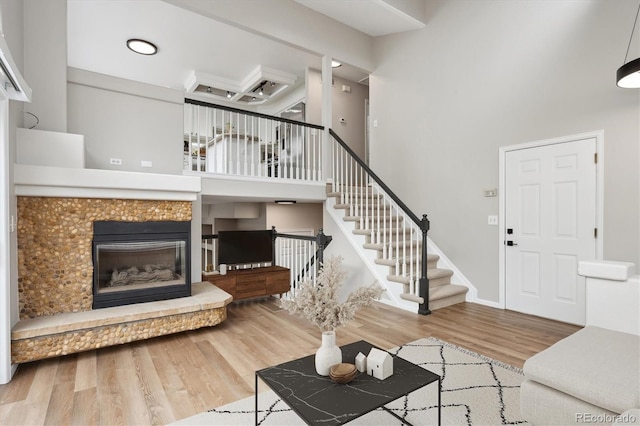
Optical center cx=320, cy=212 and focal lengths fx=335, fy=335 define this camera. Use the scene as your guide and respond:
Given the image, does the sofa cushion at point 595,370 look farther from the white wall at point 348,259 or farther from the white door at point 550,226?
the white wall at point 348,259

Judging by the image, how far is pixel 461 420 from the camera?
6.44ft

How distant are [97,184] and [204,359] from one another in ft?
5.99

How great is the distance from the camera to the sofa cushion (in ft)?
4.86

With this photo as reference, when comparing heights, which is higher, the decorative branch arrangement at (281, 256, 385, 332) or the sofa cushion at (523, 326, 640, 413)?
the decorative branch arrangement at (281, 256, 385, 332)

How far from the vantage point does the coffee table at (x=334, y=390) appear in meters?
1.38

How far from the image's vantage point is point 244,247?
16.3 feet

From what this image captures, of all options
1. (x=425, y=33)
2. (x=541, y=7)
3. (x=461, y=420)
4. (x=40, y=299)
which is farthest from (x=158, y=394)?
(x=425, y=33)

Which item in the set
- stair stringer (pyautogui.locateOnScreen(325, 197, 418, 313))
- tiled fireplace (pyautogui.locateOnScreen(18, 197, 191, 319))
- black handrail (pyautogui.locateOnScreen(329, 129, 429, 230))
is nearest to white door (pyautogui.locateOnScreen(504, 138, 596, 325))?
black handrail (pyautogui.locateOnScreen(329, 129, 429, 230))

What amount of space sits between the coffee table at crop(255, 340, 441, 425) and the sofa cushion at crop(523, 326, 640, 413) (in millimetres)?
603

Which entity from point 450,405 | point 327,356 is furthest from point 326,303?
point 450,405

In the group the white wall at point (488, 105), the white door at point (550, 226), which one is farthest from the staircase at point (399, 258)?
the white door at point (550, 226)

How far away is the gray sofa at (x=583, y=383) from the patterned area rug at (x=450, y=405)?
30 centimetres

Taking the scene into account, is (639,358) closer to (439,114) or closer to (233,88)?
(439,114)

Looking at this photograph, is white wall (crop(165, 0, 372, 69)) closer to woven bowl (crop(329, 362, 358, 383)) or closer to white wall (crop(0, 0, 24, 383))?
white wall (crop(0, 0, 24, 383))
